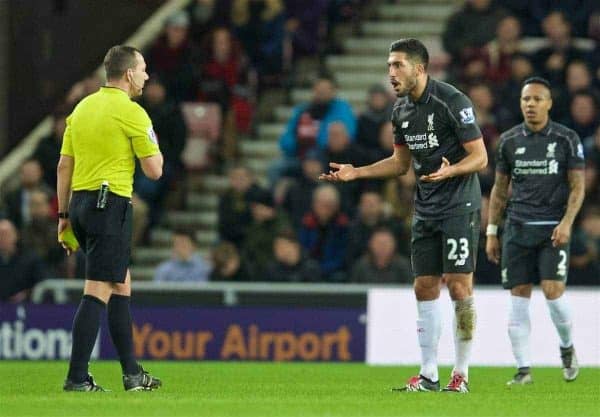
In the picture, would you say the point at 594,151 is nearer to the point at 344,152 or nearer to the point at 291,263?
the point at 344,152

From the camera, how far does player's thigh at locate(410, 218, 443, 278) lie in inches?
435

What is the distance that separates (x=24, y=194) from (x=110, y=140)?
27.2 ft

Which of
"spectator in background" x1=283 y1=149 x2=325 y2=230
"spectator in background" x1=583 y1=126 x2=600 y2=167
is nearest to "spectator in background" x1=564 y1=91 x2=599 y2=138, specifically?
"spectator in background" x1=583 y1=126 x2=600 y2=167

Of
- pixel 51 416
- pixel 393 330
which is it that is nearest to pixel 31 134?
pixel 393 330

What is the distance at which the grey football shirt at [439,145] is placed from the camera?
35.9 ft

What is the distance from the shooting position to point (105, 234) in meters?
10.4

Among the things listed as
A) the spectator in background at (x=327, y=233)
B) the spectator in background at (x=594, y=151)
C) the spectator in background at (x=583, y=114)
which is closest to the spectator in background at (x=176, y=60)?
the spectator in background at (x=327, y=233)

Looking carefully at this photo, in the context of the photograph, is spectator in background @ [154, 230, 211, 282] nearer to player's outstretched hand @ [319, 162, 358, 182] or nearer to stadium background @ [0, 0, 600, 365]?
stadium background @ [0, 0, 600, 365]

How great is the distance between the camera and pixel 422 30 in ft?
68.3

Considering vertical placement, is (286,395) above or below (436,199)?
below

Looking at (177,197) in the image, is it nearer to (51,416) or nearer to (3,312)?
(3,312)

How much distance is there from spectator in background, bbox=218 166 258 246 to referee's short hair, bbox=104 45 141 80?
736cm

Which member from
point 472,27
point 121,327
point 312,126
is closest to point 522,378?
point 121,327

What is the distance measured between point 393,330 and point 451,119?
537cm
